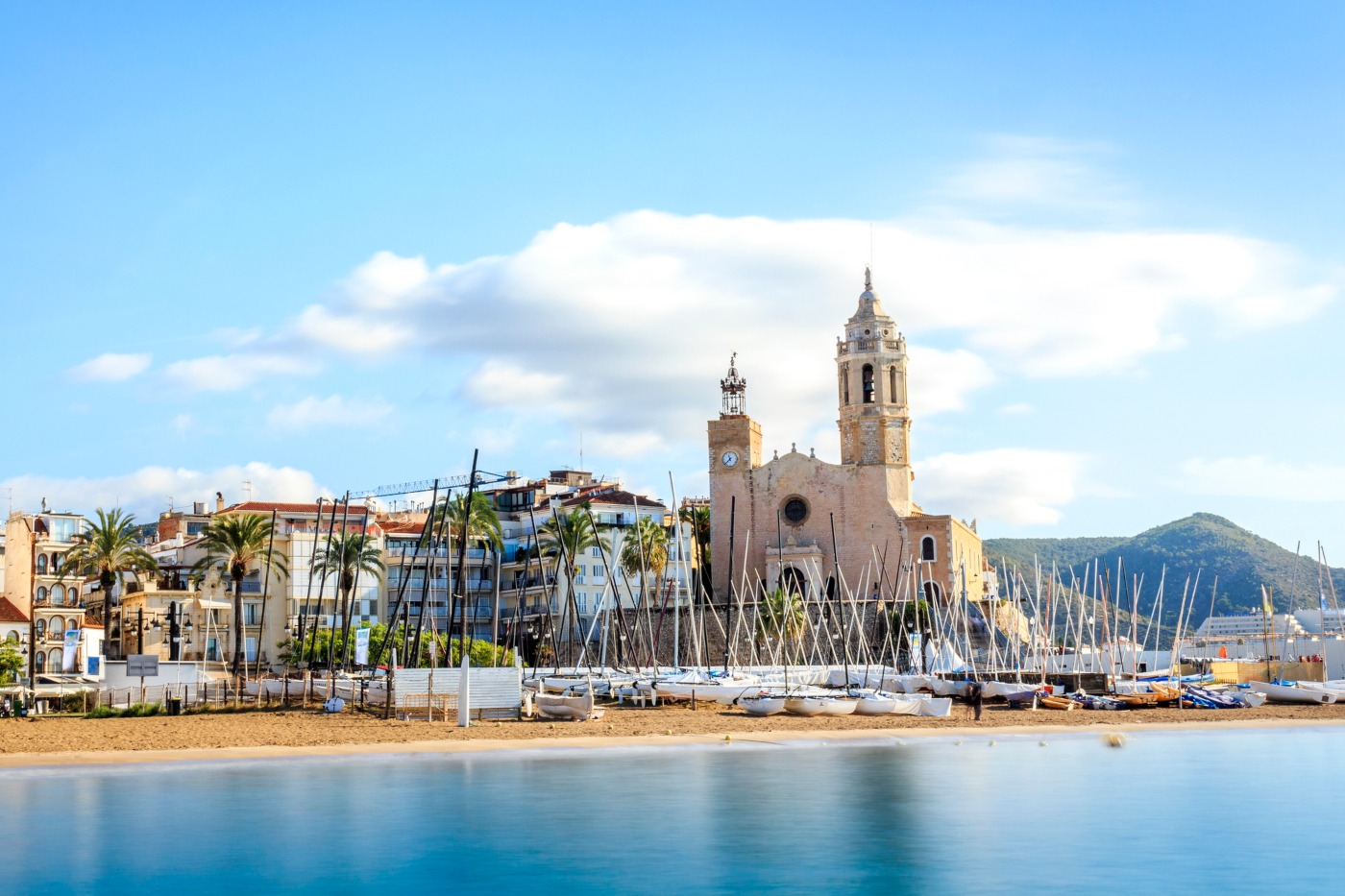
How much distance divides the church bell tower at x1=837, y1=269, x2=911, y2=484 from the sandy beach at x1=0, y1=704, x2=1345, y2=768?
44644mm

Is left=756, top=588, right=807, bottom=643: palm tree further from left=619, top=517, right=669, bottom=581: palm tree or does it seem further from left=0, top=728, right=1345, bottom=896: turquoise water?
left=0, top=728, right=1345, bottom=896: turquoise water

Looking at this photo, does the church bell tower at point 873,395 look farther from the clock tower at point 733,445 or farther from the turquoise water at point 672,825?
the turquoise water at point 672,825

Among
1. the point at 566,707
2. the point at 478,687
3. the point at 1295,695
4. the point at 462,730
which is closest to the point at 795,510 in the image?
the point at 1295,695

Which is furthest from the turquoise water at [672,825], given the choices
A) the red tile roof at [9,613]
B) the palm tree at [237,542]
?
the red tile roof at [9,613]

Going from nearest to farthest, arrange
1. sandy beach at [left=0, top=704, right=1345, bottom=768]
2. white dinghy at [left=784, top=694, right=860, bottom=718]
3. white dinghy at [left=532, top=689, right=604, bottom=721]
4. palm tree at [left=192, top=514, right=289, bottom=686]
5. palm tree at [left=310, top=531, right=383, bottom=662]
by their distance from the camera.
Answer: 1. sandy beach at [left=0, top=704, right=1345, bottom=768]
2. white dinghy at [left=532, top=689, right=604, bottom=721]
3. white dinghy at [left=784, top=694, right=860, bottom=718]
4. palm tree at [left=192, top=514, right=289, bottom=686]
5. palm tree at [left=310, top=531, right=383, bottom=662]

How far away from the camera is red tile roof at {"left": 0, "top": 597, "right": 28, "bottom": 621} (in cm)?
7341

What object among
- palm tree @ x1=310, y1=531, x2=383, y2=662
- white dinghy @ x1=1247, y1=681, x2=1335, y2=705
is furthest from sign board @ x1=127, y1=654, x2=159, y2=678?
white dinghy @ x1=1247, y1=681, x2=1335, y2=705

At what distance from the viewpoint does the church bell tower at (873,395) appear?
10450 centimetres

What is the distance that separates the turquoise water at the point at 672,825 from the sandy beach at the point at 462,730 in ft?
6.61

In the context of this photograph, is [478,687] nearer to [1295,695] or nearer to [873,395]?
[1295,695]

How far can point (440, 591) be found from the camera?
10156cm

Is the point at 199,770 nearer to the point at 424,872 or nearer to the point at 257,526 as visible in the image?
the point at 424,872

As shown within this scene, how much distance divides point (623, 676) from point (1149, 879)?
44.4 metres

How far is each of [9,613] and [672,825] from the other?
5531 cm
